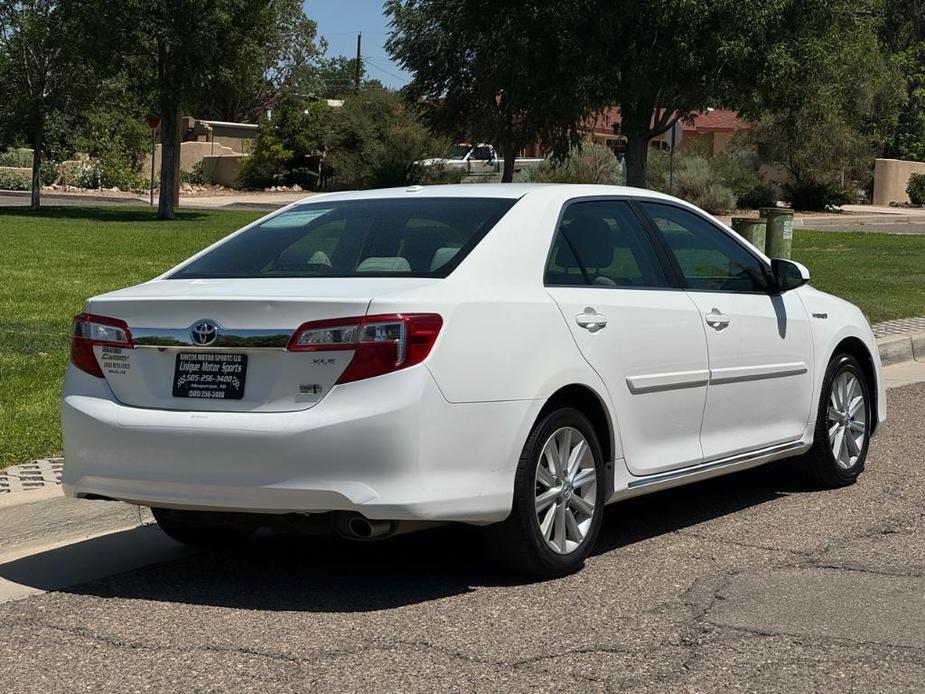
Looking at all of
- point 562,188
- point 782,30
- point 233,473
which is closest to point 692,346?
point 562,188

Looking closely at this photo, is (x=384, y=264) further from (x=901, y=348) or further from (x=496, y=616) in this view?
(x=901, y=348)

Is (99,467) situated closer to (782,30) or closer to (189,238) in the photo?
(189,238)

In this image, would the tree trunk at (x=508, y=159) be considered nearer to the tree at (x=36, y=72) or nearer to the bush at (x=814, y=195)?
the bush at (x=814, y=195)

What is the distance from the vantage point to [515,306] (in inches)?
229

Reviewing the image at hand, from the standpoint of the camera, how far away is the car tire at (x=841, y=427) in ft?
25.7

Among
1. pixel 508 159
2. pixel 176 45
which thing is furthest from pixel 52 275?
pixel 508 159

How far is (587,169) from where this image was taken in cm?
4947

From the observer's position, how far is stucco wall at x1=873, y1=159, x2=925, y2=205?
60.4 m

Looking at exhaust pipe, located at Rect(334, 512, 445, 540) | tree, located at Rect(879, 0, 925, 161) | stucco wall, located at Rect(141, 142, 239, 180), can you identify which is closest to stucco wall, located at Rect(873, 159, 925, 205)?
tree, located at Rect(879, 0, 925, 161)

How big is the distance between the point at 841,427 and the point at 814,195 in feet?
147

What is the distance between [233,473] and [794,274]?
340cm

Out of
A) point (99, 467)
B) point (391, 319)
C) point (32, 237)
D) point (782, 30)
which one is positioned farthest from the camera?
point (782, 30)

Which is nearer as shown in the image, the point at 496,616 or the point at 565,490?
the point at 496,616

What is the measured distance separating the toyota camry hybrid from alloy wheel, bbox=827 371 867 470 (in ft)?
2.91
